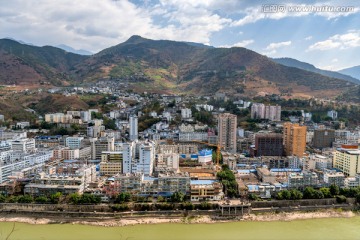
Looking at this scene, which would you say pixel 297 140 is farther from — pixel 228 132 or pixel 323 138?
pixel 228 132

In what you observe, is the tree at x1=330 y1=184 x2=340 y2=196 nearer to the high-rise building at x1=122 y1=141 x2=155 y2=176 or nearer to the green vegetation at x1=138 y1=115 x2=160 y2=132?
the high-rise building at x1=122 y1=141 x2=155 y2=176

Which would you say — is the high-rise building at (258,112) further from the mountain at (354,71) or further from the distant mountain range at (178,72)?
the mountain at (354,71)

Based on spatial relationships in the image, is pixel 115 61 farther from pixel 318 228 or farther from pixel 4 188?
pixel 318 228

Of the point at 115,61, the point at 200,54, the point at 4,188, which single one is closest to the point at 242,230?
the point at 4,188

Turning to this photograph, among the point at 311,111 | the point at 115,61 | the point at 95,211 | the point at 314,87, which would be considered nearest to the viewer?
the point at 95,211

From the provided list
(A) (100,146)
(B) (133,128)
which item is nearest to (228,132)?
(B) (133,128)

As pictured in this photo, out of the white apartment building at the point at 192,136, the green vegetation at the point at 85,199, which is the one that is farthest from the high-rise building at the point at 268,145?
the green vegetation at the point at 85,199

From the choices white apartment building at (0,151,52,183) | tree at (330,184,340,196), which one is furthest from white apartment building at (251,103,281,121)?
white apartment building at (0,151,52,183)
